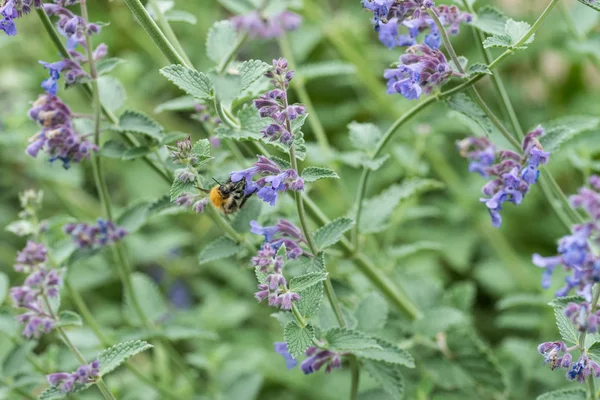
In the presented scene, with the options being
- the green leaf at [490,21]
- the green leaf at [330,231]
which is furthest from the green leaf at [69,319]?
the green leaf at [490,21]

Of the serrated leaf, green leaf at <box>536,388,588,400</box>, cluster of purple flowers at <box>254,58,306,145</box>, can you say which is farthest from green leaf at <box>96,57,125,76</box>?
green leaf at <box>536,388,588,400</box>

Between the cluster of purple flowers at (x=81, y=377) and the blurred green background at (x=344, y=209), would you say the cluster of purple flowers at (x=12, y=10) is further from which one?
the blurred green background at (x=344, y=209)

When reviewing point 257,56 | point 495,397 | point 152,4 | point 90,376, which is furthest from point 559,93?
point 90,376

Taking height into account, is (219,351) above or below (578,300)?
below

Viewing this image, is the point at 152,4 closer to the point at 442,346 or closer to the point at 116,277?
the point at 442,346

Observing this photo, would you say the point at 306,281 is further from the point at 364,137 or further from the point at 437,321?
the point at 437,321

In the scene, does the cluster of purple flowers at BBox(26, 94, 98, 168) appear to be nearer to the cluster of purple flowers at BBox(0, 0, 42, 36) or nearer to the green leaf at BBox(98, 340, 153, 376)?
the cluster of purple flowers at BBox(0, 0, 42, 36)

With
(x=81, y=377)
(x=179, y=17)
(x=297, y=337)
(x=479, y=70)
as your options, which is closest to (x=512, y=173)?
(x=479, y=70)
